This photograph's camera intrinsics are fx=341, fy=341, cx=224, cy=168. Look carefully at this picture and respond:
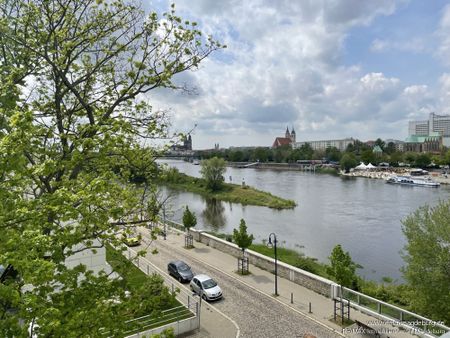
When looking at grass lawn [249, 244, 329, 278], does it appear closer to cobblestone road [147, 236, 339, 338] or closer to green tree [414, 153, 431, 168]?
cobblestone road [147, 236, 339, 338]

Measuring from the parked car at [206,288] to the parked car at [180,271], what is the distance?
1613 mm

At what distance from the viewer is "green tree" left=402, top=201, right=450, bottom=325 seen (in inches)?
540

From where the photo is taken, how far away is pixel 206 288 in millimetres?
16188

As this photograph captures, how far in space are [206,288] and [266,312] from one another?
3080 millimetres

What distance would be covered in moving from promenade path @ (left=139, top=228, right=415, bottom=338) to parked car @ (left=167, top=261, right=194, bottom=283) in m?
1.17

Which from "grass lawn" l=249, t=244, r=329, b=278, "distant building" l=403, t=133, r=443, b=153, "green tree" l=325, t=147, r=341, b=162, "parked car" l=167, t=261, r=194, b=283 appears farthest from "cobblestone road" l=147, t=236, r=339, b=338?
"distant building" l=403, t=133, r=443, b=153

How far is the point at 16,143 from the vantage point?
456 centimetres

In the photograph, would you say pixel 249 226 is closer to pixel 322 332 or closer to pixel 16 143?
pixel 322 332

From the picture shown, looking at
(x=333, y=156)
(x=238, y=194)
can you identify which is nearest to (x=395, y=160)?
(x=333, y=156)

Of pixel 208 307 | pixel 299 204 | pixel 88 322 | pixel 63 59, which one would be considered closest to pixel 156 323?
pixel 208 307

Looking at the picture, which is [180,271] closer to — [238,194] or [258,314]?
[258,314]

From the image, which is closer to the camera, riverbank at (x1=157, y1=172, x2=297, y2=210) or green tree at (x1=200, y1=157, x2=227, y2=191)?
riverbank at (x1=157, y1=172, x2=297, y2=210)

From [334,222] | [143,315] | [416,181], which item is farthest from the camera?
[416,181]

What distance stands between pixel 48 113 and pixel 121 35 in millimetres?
2308
